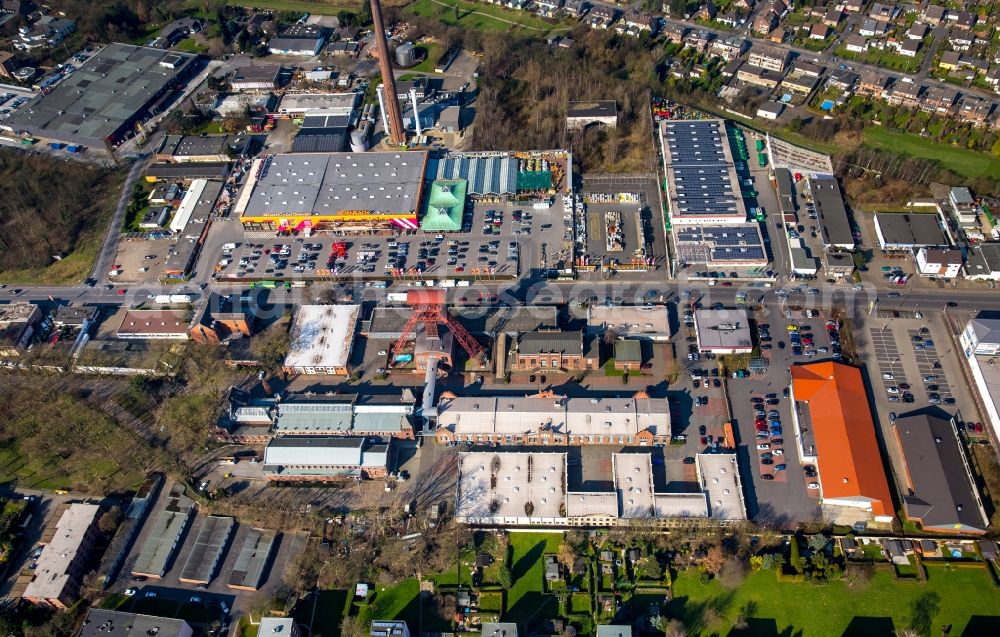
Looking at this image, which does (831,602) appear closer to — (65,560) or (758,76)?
(65,560)

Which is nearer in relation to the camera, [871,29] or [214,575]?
[214,575]


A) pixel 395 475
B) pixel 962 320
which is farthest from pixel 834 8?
pixel 395 475

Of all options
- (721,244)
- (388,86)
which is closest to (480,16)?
(388,86)

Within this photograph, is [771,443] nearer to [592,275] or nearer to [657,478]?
[657,478]

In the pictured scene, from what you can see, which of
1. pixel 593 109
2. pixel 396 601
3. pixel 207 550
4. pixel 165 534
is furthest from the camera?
pixel 593 109

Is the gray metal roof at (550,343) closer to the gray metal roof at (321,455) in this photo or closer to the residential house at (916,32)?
the gray metal roof at (321,455)

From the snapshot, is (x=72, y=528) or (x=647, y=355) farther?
(x=647, y=355)
